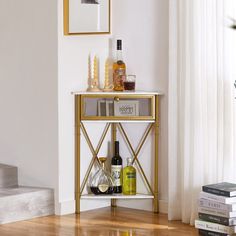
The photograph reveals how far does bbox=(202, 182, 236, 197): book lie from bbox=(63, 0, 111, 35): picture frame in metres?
1.42

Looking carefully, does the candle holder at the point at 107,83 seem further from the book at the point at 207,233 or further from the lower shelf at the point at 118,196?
the book at the point at 207,233

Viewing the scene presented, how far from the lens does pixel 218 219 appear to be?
14.3 feet

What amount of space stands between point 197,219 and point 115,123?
3.91 feet

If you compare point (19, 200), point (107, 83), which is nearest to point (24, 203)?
point (19, 200)

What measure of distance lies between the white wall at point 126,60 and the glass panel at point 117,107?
11 cm

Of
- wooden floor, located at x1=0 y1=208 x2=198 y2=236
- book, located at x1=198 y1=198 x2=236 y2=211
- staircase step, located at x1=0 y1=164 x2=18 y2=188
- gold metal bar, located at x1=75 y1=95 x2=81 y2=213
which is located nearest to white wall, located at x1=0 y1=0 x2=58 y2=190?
staircase step, located at x1=0 y1=164 x2=18 y2=188

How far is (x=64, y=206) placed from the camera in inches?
200

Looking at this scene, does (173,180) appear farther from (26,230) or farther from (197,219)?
(26,230)

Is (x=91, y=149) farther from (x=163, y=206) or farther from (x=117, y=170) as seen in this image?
(x=163, y=206)

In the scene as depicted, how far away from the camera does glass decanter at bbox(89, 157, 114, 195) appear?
17.0 feet

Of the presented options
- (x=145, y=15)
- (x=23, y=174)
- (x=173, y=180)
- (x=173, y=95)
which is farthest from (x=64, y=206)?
(x=145, y=15)

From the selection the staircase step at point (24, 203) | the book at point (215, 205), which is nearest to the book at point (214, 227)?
the book at point (215, 205)

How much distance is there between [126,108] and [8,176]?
1014mm

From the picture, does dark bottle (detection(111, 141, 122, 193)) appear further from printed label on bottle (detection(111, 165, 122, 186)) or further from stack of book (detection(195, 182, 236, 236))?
stack of book (detection(195, 182, 236, 236))
